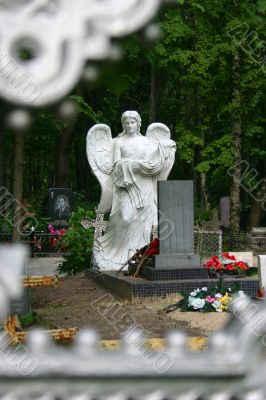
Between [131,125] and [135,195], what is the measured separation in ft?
4.61

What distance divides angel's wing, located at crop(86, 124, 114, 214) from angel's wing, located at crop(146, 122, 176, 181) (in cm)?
88

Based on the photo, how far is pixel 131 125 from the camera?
13.6 metres

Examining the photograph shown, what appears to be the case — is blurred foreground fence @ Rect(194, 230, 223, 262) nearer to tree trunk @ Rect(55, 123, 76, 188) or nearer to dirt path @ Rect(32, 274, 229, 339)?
dirt path @ Rect(32, 274, 229, 339)

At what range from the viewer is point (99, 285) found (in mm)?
12656

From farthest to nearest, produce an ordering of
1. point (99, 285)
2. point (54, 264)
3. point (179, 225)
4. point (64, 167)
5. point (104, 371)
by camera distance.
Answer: point (64, 167) < point (54, 264) < point (99, 285) < point (179, 225) < point (104, 371)

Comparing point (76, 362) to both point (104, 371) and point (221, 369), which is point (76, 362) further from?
point (221, 369)

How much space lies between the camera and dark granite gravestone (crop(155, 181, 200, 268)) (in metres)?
11.2

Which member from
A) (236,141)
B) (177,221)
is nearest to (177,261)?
(177,221)

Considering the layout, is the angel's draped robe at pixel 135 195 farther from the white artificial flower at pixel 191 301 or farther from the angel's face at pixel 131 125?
the white artificial flower at pixel 191 301

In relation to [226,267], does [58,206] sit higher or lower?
higher

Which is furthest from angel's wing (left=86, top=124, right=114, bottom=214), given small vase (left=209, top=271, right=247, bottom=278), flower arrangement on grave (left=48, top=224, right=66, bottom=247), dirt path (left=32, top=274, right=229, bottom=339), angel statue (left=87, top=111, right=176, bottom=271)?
flower arrangement on grave (left=48, top=224, right=66, bottom=247)

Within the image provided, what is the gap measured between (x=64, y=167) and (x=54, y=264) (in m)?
10.4

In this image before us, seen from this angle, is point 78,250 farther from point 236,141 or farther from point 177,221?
point 236,141

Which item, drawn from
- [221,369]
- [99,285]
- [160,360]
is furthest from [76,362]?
[99,285]
